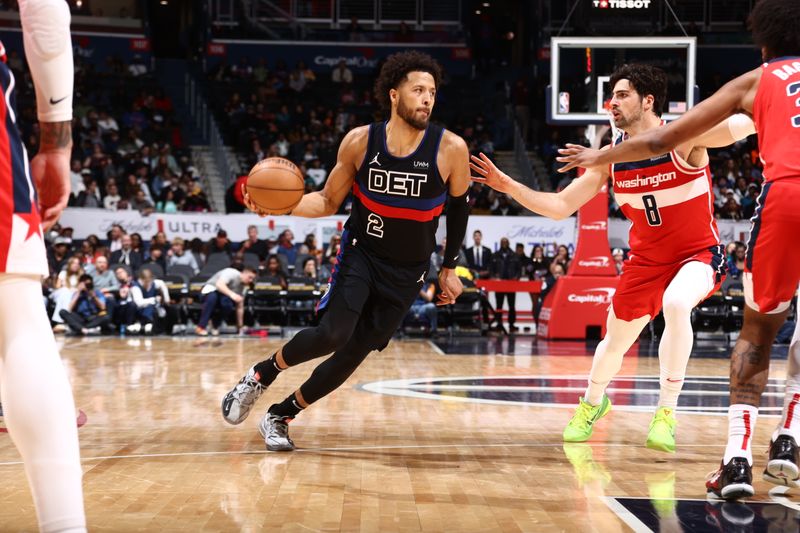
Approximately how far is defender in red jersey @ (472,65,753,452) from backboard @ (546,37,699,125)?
7.67 metres

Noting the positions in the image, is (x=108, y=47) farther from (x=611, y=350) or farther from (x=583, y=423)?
(x=583, y=423)

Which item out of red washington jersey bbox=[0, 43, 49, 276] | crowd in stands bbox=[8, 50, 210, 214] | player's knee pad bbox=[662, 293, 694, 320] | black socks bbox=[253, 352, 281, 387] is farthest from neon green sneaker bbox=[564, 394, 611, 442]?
crowd in stands bbox=[8, 50, 210, 214]

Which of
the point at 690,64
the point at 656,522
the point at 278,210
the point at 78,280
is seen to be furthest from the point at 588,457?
the point at 78,280

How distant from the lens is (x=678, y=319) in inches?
181

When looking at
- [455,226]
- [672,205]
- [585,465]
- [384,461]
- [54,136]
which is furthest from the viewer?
[455,226]

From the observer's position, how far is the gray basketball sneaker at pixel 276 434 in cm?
456

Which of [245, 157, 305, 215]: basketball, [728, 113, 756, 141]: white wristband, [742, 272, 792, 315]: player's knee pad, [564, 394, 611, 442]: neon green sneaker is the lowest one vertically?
[564, 394, 611, 442]: neon green sneaker

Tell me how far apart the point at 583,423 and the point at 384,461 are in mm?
1258

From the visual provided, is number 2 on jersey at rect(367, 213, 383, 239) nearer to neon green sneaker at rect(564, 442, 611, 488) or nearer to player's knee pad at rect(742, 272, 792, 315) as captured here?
neon green sneaker at rect(564, 442, 611, 488)

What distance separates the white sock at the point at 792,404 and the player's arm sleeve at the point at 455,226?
1.86 m

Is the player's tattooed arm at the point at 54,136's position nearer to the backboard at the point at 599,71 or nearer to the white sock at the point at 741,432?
the white sock at the point at 741,432

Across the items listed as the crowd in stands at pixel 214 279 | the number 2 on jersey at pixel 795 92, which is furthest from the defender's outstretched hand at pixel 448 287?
the crowd in stands at pixel 214 279

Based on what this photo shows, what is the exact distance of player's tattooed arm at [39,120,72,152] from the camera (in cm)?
239

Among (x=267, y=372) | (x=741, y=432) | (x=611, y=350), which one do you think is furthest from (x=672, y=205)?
(x=267, y=372)
